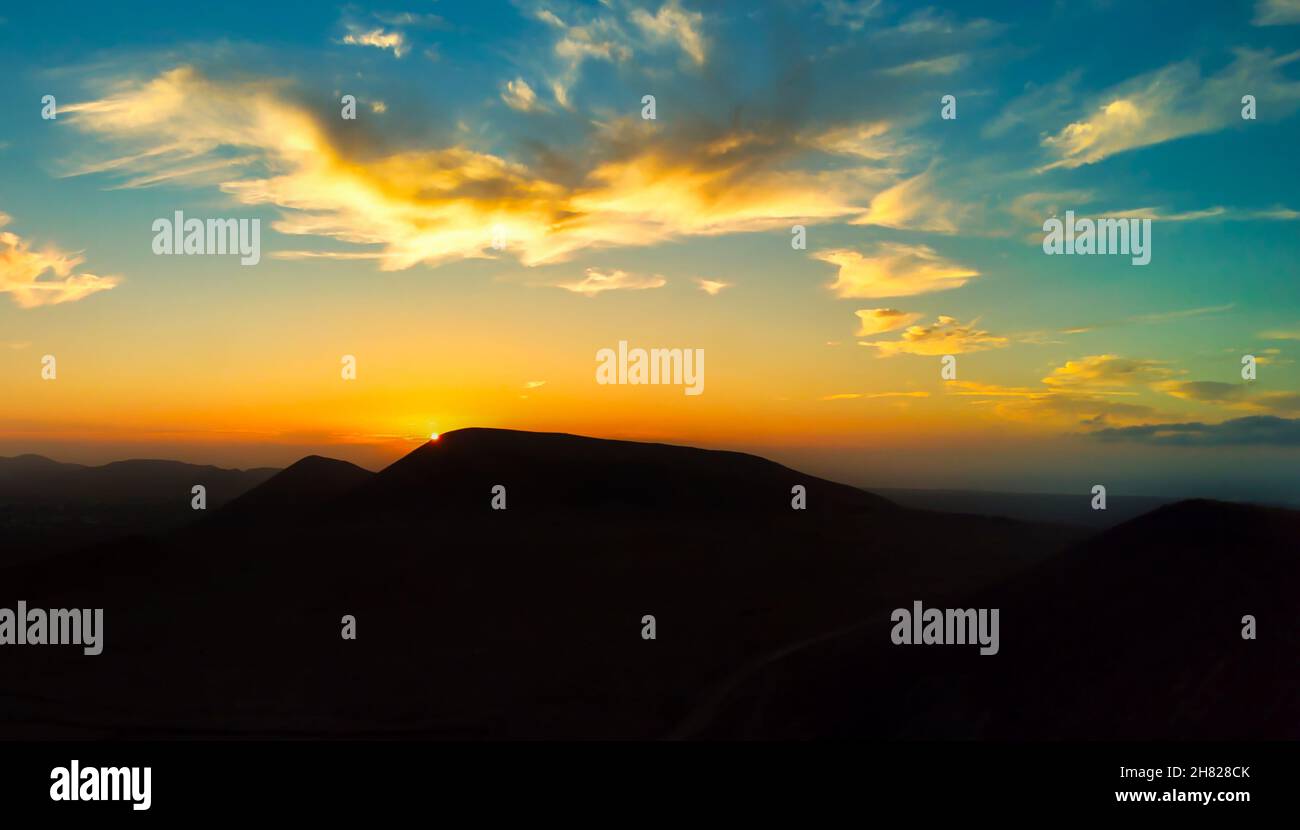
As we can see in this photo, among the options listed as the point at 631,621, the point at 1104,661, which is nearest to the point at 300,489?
the point at 631,621

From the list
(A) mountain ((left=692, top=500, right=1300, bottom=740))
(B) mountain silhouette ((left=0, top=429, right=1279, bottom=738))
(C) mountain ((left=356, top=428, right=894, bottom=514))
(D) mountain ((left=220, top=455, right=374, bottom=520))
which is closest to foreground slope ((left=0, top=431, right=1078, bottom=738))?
(B) mountain silhouette ((left=0, top=429, right=1279, bottom=738))

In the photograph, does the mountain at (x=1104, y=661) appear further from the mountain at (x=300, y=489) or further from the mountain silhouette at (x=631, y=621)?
the mountain at (x=300, y=489)

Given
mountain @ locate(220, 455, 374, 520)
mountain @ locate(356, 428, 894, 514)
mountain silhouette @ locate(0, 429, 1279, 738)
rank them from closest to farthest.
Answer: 1. mountain silhouette @ locate(0, 429, 1279, 738)
2. mountain @ locate(356, 428, 894, 514)
3. mountain @ locate(220, 455, 374, 520)

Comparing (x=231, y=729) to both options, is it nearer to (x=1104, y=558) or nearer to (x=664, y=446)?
(x=1104, y=558)

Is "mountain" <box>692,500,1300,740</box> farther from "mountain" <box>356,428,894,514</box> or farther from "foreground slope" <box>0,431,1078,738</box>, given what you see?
"mountain" <box>356,428,894,514</box>

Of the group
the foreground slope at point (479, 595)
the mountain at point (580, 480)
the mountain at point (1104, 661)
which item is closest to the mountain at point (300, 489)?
the foreground slope at point (479, 595)

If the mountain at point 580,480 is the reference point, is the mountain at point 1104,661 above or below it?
below

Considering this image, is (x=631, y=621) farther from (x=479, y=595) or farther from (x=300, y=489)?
(x=300, y=489)
